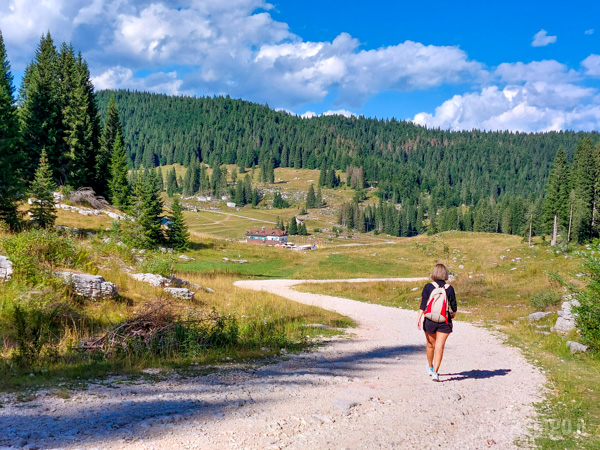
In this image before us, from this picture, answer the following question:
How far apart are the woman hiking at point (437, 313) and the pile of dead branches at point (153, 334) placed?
479cm

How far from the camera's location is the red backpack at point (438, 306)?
771cm

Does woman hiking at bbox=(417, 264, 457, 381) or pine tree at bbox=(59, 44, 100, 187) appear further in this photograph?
pine tree at bbox=(59, 44, 100, 187)

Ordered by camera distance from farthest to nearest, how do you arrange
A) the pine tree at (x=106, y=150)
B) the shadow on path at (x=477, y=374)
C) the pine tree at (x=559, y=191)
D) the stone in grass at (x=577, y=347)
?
the pine tree at (x=559, y=191) → the pine tree at (x=106, y=150) → the stone in grass at (x=577, y=347) → the shadow on path at (x=477, y=374)

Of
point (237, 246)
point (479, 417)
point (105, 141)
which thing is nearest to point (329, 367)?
point (479, 417)

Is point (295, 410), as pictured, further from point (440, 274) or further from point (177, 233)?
point (177, 233)

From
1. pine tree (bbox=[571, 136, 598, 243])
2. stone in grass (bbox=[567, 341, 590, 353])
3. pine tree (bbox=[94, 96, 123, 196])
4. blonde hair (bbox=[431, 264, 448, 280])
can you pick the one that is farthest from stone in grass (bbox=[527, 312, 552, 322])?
pine tree (bbox=[571, 136, 598, 243])

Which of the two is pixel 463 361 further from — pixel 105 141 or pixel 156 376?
pixel 105 141

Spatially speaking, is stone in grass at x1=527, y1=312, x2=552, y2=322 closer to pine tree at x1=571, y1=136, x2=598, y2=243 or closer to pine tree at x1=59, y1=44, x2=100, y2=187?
pine tree at x1=59, y1=44, x2=100, y2=187

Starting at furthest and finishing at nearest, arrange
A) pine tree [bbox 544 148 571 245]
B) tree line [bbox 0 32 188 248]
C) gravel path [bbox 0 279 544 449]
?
pine tree [bbox 544 148 571 245], tree line [bbox 0 32 188 248], gravel path [bbox 0 279 544 449]

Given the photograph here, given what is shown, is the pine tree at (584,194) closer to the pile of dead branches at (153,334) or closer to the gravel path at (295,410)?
the gravel path at (295,410)

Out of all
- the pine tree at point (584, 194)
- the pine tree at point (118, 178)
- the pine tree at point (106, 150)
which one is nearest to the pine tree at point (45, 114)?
the pine tree at point (106, 150)

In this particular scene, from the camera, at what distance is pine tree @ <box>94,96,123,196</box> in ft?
170

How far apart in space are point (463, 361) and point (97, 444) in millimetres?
8631

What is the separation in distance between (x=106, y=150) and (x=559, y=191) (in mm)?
73874
